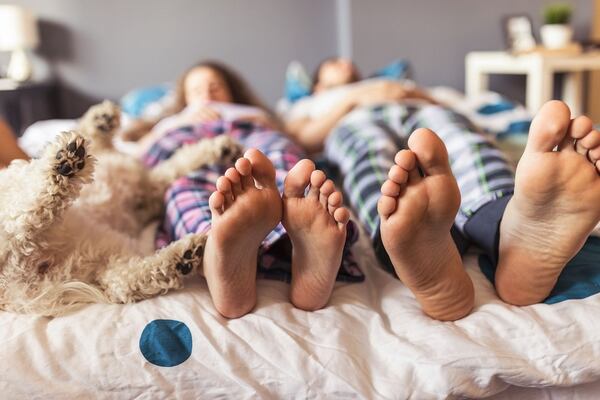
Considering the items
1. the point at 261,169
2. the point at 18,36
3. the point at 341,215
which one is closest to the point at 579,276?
the point at 341,215

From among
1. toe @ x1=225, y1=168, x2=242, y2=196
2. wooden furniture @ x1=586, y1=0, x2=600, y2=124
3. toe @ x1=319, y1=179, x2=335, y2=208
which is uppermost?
toe @ x1=225, y1=168, x2=242, y2=196

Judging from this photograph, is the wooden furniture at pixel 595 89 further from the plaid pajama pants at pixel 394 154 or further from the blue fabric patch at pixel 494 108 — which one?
the plaid pajama pants at pixel 394 154

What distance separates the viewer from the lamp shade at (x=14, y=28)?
8.32ft

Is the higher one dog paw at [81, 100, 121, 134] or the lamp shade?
the lamp shade

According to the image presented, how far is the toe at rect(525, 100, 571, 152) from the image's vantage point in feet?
2.03

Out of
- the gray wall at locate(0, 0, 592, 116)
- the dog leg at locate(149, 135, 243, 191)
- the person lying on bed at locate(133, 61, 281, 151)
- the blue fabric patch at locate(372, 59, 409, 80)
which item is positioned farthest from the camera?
the gray wall at locate(0, 0, 592, 116)

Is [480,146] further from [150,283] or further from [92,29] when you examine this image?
[92,29]

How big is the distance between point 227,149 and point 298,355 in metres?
0.51

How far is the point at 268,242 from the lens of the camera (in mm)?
792

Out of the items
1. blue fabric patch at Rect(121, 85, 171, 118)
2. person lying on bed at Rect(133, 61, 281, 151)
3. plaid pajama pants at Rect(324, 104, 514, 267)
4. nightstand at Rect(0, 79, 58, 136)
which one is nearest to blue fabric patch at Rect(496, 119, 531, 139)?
plaid pajama pants at Rect(324, 104, 514, 267)

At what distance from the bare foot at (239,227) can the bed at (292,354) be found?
0.11 ft

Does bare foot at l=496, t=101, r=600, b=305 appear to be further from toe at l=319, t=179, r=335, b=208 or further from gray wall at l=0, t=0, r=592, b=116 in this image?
gray wall at l=0, t=0, r=592, b=116

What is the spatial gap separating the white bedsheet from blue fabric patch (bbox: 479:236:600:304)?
0.02 metres

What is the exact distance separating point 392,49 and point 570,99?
37.2 inches
